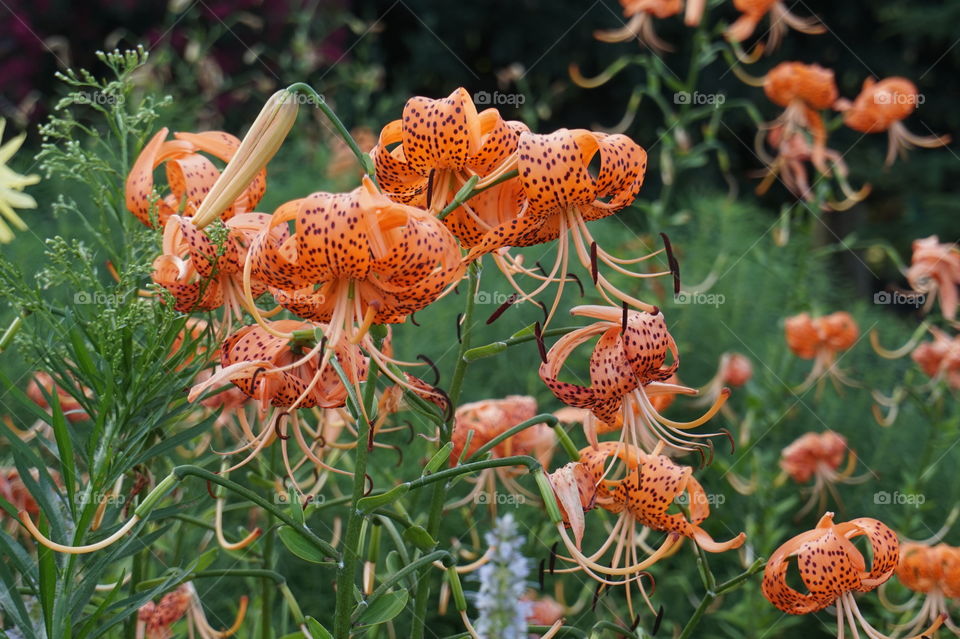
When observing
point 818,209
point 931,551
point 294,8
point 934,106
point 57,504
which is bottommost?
point 931,551

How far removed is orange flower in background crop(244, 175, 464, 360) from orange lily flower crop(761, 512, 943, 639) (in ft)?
1.40

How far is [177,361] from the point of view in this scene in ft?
3.21

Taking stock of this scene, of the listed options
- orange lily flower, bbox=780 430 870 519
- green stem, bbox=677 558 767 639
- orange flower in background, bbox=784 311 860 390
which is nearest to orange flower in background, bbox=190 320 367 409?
green stem, bbox=677 558 767 639

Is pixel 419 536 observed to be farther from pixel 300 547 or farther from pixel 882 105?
pixel 882 105

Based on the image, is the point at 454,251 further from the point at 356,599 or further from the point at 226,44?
the point at 226,44

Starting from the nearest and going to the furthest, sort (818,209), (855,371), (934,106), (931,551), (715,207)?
(931,551) → (818,209) → (855,371) → (715,207) → (934,106)

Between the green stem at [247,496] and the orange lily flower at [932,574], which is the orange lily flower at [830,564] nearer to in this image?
the orange lily flower at [932,574]

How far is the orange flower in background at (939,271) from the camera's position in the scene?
194 cm

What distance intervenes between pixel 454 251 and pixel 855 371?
2412 mm

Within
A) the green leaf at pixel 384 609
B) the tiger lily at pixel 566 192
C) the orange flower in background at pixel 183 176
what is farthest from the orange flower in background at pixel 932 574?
the orange flower in background at pixel 183 176

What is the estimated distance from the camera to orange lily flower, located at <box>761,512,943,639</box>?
1.00 m

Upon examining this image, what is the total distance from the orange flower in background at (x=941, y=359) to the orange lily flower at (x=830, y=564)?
985mm

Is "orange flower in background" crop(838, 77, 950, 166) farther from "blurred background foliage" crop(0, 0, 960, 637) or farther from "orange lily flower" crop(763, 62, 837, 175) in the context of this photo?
"blurred background foliage" crop(0, 0, 960, 637)

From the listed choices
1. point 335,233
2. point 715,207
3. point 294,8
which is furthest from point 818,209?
point 294,8
